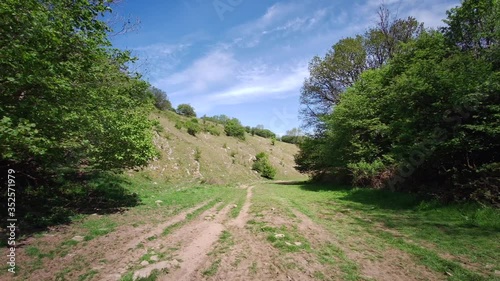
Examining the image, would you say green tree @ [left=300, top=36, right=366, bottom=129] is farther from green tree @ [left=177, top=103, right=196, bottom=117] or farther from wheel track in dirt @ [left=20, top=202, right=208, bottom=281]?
green tree @ [left=177, top=103, right=196, bottom=117]

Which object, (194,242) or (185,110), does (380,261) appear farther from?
(185,110)

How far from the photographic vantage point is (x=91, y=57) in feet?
26.7

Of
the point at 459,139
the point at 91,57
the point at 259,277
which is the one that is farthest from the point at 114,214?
the point at 459,139

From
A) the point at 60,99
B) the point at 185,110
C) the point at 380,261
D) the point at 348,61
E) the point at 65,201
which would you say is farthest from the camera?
the point at 185,110

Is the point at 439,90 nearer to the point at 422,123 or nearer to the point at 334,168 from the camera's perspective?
the point at 422,123

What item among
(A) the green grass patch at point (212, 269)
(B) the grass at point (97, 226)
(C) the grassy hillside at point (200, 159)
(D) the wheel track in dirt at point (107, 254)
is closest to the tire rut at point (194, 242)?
(A) the green grass patch at point (212, 269)

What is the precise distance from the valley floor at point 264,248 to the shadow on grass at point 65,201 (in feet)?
2.88

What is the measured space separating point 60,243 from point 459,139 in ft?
47.5

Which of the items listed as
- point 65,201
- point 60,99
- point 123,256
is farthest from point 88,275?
point 65,201

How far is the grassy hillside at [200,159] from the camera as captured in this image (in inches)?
1142

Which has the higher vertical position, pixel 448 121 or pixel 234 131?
pixel 234 131

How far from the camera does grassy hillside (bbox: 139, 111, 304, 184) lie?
29.0 m

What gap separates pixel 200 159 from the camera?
3697 cm

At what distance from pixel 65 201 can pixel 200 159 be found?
83.2ft
